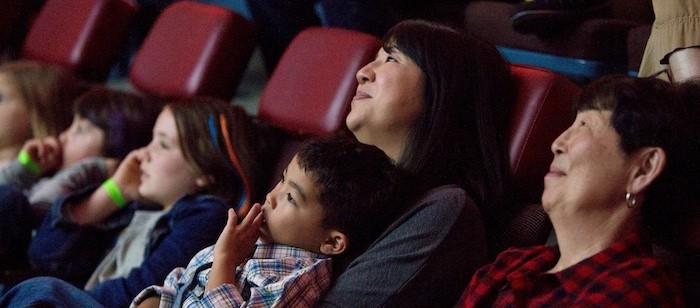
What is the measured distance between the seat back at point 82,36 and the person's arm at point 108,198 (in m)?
0.74

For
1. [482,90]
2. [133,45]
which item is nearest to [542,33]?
[482,90]

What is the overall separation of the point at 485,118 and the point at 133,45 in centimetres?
270

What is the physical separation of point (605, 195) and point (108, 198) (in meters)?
1.22

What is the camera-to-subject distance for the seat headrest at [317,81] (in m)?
1.90

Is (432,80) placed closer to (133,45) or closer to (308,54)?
(308,54)

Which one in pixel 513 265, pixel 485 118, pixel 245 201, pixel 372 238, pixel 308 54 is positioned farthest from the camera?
pixel 308 54

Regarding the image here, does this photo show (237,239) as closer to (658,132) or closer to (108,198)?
(658,132)

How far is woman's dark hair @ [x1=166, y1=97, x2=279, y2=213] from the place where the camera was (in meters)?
1.90

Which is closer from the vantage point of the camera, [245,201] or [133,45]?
[245,201]

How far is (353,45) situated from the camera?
1934 mm

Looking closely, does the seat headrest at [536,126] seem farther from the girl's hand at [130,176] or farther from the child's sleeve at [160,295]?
the girl's hand at [130,176]

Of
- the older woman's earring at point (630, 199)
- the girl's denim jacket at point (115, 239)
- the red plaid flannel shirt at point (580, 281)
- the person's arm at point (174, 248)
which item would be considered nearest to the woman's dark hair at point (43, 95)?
the girl's denim jacket at point (115, 239)

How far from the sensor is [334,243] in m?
1.40

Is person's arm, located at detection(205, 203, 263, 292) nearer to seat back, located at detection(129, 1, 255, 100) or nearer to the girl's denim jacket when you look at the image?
the girl's denim jacket
